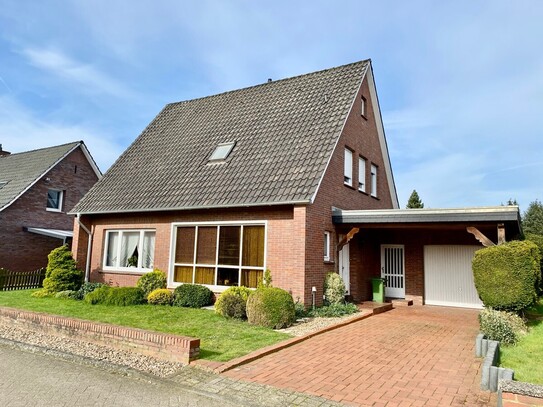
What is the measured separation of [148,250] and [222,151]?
4.88 metres

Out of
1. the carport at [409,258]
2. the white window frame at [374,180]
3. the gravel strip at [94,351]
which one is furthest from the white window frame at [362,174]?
the gravel strip at [94,351]

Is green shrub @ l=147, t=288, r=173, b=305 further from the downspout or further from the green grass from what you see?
the downspout

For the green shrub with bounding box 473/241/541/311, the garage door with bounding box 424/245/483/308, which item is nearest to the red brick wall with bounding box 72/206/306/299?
the green shrub with bounding box 473/241/541/311

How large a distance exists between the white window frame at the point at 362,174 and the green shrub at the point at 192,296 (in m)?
7.52

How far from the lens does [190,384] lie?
20.5 feet

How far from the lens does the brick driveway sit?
19.1 ft

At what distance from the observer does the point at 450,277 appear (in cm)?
1644

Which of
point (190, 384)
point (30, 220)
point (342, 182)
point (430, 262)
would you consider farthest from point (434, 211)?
point (30, 220)

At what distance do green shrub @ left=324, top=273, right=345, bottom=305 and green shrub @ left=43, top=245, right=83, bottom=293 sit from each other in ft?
33.0

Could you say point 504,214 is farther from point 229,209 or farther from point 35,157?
point 35,157

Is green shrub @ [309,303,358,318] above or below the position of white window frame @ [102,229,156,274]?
below

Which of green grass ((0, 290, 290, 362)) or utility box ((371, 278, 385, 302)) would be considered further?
utility box ((371, 278, 385, 302))

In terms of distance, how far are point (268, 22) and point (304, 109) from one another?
5381 millimetres

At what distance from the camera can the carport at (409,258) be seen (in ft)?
46.0
